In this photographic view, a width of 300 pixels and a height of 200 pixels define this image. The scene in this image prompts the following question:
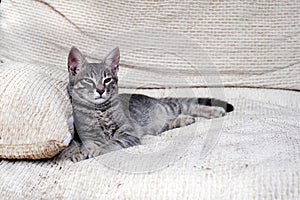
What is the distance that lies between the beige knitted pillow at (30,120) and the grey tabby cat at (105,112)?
0.41ft

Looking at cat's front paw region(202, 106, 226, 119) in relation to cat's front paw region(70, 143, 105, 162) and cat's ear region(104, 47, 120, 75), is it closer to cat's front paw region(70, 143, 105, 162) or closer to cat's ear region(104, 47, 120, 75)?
cat's ear region(104, 47, 120, 75)

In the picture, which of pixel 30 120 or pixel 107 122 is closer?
pixel 30 120

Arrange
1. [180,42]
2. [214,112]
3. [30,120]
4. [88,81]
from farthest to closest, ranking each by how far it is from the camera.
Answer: [180,42] → [214,112] → [88,81] → [30,120]

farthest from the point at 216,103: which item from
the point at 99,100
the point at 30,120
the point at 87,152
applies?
the point at 30,120

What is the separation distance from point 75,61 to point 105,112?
0.20 meters

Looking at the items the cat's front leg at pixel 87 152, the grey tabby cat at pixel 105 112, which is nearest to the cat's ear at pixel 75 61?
the grey tabby cat at pixel 105 112

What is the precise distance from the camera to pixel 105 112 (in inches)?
63.6

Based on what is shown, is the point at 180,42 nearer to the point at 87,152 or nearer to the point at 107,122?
the point at 107,122

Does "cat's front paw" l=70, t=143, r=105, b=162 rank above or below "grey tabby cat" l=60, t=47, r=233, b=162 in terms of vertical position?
below

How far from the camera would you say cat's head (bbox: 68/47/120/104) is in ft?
5.12

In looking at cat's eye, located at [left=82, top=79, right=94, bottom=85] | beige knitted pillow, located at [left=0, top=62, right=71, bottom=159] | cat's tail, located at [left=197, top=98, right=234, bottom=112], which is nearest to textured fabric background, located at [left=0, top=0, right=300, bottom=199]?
cat's tail, located at [left=197, top=98, right=234, bottom=112]

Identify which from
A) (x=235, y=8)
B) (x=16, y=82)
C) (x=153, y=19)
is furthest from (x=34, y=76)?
(x=235, y=8)

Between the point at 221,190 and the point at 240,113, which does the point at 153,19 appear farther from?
the point at 221,190

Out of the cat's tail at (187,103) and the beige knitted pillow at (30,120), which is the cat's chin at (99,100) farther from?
the cat's tail at (187,103)
